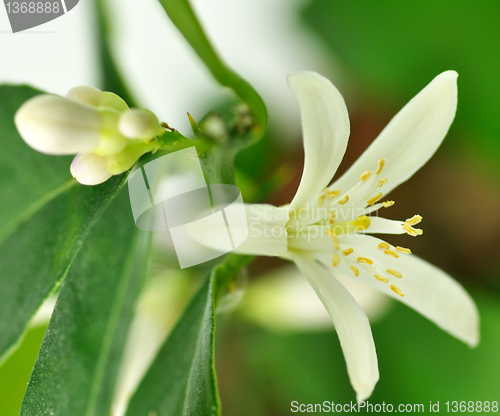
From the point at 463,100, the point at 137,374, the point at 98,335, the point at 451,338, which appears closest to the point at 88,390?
the point at 98,335

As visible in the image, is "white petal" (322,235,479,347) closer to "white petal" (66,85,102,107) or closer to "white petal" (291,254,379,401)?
"white petal" (291,254,379,401)

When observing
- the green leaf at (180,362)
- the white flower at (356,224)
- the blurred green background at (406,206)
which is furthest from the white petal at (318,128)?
the blurred green background at (406,206)

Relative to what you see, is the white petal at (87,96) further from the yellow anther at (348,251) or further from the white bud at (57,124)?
the yellow anther at (348,251)

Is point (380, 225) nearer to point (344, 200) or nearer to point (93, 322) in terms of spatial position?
point (344, 200)

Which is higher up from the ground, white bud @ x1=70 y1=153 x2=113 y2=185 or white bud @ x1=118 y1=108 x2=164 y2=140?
white bud @ x1=118 y1=108 x2=164 y2=140

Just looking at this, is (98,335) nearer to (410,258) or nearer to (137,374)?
(137,374)

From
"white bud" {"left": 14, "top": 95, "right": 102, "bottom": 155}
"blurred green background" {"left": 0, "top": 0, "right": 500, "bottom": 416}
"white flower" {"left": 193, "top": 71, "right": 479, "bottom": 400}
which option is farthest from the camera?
"blurred green background" {"left": 0, "top": 0, "right": 500, "bottom": 416}

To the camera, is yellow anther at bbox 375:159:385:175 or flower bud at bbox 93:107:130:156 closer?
flower bud at bbox 93:107:130:156

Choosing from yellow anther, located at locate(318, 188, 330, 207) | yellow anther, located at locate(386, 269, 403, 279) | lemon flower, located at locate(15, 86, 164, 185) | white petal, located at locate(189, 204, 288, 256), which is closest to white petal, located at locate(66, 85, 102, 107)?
lemon flower, located at locate(15, 86, 164, 185)
